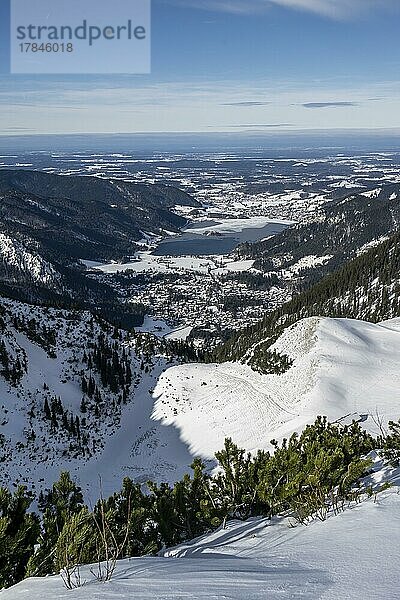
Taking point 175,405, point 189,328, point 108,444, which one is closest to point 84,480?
point 108,444

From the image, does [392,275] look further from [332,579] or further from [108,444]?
[332,579]

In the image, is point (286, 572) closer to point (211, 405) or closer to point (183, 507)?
point (183, 507)

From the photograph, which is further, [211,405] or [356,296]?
[356,296]

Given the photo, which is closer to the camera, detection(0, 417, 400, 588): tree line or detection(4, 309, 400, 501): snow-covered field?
detection(0, 417, 400, 588): tree line

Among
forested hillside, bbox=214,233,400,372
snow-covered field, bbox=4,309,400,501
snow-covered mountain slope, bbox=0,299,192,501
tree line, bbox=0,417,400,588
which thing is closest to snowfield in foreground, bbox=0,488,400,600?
tree line, bbox=0,417,400,588

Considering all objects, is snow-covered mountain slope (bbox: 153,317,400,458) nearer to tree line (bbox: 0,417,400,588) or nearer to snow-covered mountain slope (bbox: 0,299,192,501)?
snow-covered mountain slope (bbox: 0,299,192,501)

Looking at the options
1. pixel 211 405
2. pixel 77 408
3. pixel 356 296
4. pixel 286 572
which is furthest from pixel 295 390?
pixel 356 296

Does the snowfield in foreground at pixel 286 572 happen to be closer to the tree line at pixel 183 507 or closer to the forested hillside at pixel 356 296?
the tree line at pixel 183 507
